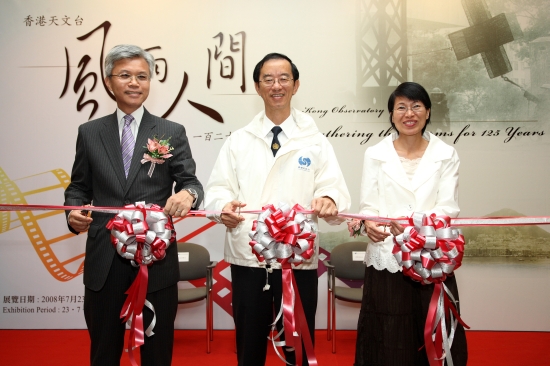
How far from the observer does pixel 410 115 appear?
8.30 ft

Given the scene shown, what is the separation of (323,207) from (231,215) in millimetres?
456

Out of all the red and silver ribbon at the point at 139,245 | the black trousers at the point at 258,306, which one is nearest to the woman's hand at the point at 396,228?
the black trousers at the point at 258,306

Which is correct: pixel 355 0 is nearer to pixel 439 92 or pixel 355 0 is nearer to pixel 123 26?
pixel 439 92

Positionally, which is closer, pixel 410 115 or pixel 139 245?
pixel 139 245

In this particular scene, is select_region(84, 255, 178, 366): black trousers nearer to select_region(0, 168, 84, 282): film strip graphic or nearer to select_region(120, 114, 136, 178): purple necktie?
select_region(120, 114, 136, 178): purple necktie

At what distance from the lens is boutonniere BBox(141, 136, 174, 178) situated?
223 centimetres

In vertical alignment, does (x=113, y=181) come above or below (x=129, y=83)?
below

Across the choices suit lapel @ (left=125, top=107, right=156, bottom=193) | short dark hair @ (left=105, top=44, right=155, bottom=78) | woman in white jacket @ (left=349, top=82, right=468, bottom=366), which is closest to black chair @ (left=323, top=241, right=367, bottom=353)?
woman in white jacket @ (left=349, top=82, right=468, bottom=366)

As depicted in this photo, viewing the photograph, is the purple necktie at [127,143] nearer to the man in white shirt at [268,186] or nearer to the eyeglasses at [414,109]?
the man in white shirt at [268,186]

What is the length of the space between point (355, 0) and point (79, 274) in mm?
3761

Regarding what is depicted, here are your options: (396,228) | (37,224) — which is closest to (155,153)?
(396,228)

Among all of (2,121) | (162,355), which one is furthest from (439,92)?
(2,121)

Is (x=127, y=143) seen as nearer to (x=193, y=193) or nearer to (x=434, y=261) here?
(x=193, y=193)

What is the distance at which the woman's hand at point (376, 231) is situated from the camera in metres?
2.39
